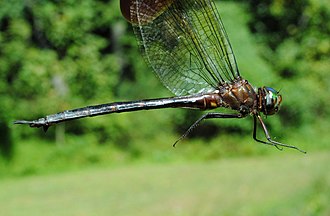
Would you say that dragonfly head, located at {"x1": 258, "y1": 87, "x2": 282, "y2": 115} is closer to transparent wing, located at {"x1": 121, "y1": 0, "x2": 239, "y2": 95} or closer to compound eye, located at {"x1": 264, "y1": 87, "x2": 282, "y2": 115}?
compound eye, located at {"x1": 264, "y1": 87, "x2": 282, "y2": 115}

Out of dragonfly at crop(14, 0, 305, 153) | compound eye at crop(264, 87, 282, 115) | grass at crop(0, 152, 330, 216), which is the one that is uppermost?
dragonfly at crop(14, 0, 305, 153)

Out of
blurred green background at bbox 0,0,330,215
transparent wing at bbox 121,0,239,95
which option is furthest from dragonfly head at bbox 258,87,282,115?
blurred green background at bbox 0,0,330,215

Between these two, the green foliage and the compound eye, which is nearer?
the compound eye

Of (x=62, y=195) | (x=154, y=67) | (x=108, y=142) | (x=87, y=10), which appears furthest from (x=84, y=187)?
(x=154, y=67)

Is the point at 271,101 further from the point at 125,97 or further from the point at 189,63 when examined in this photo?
the point at 125,97

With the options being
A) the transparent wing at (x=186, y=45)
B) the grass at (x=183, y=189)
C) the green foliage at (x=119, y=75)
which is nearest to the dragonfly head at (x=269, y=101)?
the transparent wing at (x=186, y=45)

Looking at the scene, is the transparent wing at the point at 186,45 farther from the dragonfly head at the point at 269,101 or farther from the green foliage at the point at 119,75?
the green foliage at the point at 119,75
